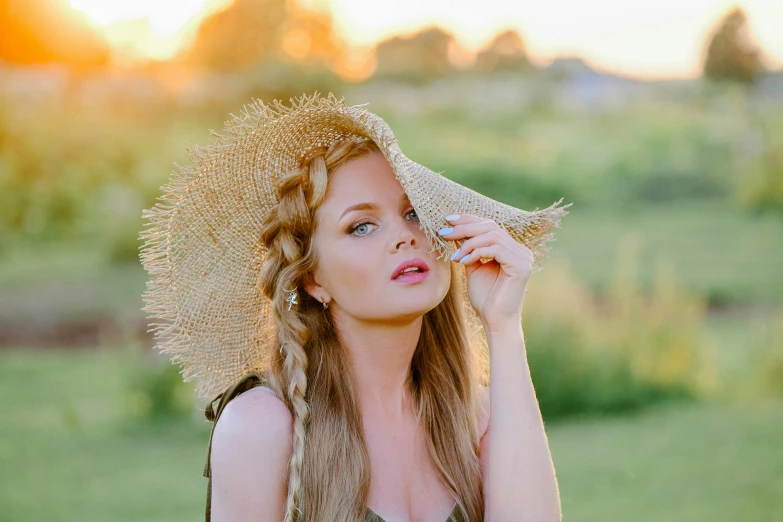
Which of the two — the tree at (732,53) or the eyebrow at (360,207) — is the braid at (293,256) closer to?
the eyebrow at (360,207)

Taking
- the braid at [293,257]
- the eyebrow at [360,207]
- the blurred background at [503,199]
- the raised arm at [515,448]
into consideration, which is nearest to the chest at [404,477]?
the raised arm at [515,448]

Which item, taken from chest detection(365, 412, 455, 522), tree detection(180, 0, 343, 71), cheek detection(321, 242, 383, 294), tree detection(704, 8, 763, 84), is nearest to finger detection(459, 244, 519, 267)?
cheek detection(321, 242, 383, 294)

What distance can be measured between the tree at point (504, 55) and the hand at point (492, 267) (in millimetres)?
7886

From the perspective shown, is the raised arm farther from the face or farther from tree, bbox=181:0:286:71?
tree, bbox=181:0:286:71

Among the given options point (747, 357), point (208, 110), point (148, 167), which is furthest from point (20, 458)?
point (747, 357)

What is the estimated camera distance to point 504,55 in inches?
394

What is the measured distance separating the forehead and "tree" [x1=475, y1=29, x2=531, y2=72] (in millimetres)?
7903

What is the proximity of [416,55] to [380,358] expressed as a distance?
7.66 meters

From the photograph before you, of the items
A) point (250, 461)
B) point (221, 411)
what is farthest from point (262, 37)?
point (250, 461)

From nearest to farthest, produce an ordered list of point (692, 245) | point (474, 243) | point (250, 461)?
point (250, 461)
point (474, 243)
point (692, 245)

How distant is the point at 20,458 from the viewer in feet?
19.6

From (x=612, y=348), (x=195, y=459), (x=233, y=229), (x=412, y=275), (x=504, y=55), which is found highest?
(x=504, y=55)

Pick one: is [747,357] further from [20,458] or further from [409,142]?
[20,458]

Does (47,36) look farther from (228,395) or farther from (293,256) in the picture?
(228,395)
